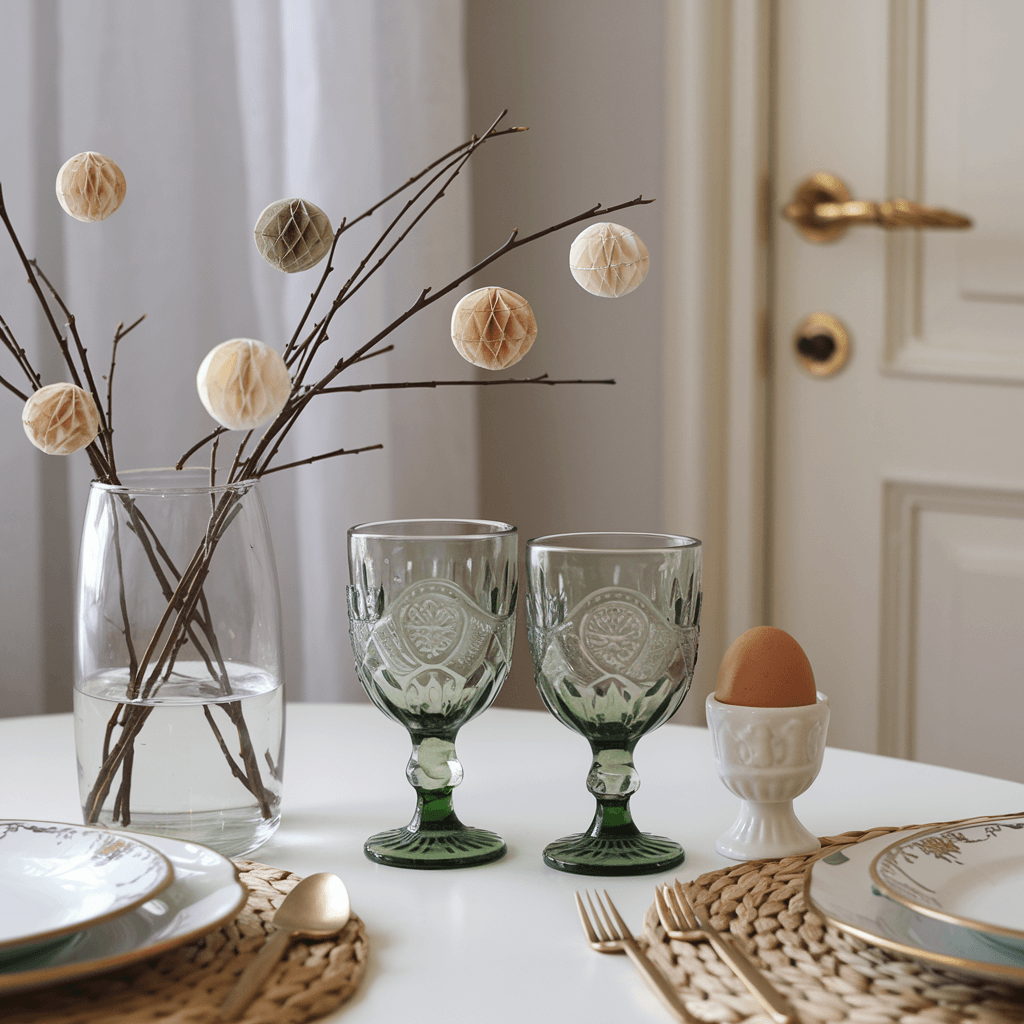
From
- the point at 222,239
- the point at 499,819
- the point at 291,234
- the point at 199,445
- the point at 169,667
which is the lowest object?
the point at 499,819

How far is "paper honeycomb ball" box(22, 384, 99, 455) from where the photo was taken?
0.57 metres

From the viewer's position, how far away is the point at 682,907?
1.79ft

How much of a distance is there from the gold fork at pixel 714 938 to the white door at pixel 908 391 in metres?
1.14

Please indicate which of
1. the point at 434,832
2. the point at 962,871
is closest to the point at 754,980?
the point at 962,871

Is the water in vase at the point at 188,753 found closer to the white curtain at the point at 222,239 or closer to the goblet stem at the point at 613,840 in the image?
the goblet stem at the point at 613,840

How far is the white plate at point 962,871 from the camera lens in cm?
52

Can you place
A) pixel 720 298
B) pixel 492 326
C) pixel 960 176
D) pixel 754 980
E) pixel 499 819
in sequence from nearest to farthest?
pixel 754 980 < pixel 492 326 < pixel 499 819 < pixel 960 176 < pixel 720 298

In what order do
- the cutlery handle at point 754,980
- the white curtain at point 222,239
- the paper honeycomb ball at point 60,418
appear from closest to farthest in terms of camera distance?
the cutlery handle at point 754,980
the paper honeycomb ball at point 60,418
the white curtain at point 222,239

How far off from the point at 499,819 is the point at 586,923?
6.8 inches

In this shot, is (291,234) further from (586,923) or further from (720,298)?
(720,298)

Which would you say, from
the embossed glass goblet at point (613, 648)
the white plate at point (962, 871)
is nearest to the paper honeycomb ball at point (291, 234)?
the embossed glass goblet at point (613, 648)

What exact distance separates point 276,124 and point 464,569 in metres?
1.02

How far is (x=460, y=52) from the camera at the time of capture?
59.1 inches

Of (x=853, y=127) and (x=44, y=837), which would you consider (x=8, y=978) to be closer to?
(x=44, y=837)
